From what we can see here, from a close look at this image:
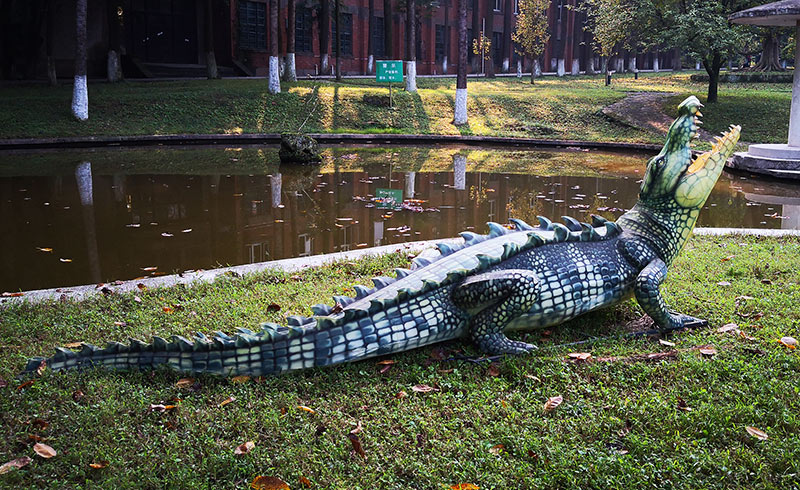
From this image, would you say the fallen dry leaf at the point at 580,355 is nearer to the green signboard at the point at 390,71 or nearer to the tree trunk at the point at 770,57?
the green signboard at the point at 390,71

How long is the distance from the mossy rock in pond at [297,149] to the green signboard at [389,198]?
11.9 ft

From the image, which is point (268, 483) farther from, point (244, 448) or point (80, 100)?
point (80, 100)

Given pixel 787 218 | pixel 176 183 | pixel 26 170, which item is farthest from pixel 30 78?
pixel 787 218

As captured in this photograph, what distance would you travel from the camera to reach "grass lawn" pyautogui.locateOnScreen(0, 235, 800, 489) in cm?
331

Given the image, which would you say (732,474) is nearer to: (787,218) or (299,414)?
(299,414)

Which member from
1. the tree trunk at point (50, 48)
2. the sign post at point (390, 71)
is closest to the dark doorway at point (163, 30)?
the tree trunk at point (50, 48)

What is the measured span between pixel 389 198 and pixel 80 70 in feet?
44.2

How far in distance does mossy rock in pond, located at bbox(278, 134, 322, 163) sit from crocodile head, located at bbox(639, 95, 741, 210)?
1150 cm

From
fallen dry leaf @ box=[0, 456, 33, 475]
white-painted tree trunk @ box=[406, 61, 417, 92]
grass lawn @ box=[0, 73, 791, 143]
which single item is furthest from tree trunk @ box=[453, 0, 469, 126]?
fallen dry leaf @ box=[0, 456, 33, 475]

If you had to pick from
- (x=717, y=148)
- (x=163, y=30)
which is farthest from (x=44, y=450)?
(x=163, y=30)

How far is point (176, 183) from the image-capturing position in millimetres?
13133

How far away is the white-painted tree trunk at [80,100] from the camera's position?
20.6 metres

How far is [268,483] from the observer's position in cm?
324

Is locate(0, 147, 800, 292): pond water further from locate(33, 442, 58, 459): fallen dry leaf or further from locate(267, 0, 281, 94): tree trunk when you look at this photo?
locate(267, 0, 281, 94): tree trunk
